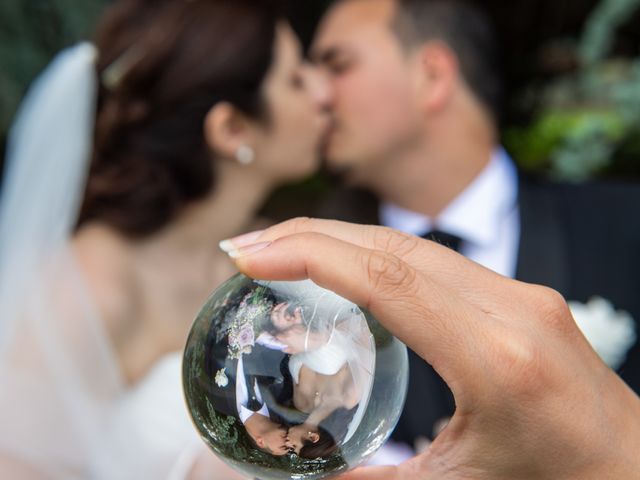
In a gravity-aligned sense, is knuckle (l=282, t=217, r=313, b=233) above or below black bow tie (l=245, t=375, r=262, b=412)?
above

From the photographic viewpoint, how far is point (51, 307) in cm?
241

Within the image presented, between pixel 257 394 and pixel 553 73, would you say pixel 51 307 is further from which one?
pixel 553 73

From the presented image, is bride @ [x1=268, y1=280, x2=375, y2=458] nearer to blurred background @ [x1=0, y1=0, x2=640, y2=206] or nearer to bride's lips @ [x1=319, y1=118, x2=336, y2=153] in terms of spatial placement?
bride's lips @ [x1=319, y1=118, x2=336, y2=153]

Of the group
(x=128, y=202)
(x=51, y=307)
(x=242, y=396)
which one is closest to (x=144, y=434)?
(x=51, y=307)

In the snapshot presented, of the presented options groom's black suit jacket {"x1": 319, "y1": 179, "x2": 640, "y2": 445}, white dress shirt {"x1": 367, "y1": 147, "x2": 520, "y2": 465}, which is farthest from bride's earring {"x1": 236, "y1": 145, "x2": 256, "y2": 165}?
groom's black suit jacket {"x1": 319, "y1": 179, "x2": 640, "y2": 445}

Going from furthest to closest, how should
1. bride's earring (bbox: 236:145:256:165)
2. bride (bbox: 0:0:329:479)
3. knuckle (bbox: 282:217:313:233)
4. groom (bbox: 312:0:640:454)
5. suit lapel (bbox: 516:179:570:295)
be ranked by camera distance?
bride's earring (bbox: 236:145:256:165) → groom (bbox: 312:0:640:454) → suit lapel (bbox: 516:179:570:295) → bride (bbox: 0:0:329:479) → knuckle (bbox: 282:217:313:233)

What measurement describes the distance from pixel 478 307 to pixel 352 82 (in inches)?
86.7

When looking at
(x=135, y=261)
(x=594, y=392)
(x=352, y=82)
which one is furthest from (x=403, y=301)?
(x=352, y=82)

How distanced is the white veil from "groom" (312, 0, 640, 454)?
98 cm

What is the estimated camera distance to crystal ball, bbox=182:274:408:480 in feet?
2.90

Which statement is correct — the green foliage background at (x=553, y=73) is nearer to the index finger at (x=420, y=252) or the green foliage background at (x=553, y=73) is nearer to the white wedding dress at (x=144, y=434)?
the white wedding dress at (x=144, y=434)

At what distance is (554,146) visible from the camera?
4.45 metres

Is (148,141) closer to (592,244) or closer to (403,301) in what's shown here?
(592,244)

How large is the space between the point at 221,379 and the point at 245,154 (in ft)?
6.24
